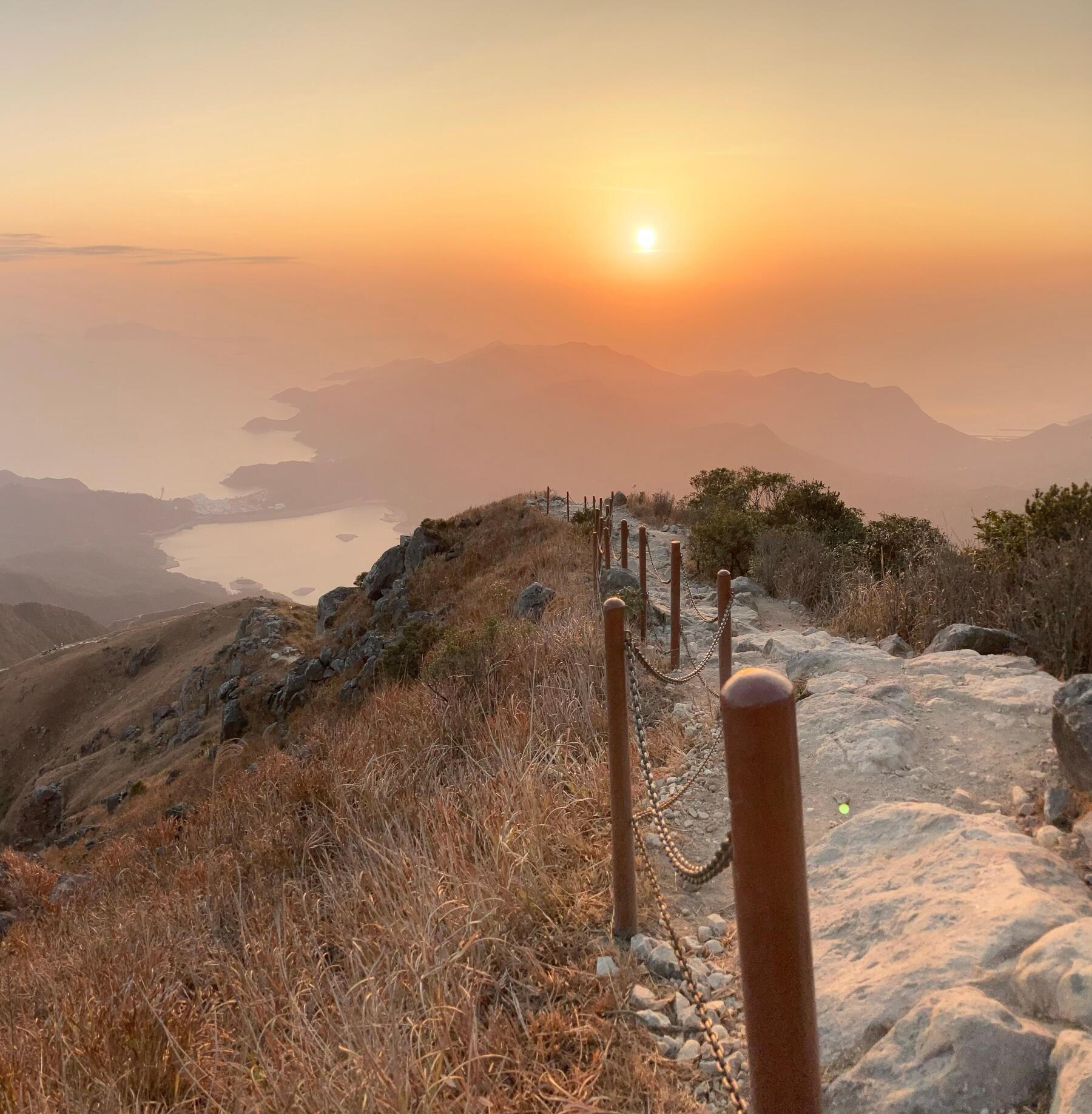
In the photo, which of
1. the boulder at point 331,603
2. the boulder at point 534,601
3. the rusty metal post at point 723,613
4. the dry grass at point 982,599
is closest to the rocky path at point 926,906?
the dry grass at point 982,599

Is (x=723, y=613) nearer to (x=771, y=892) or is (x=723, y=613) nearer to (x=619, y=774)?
(x=619, y=774)

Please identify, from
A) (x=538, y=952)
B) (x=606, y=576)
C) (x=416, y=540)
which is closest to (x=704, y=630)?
(x=606, y=576)

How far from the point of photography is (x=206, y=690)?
42.7m

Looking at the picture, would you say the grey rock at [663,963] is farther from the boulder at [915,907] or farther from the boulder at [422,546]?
the boulder at [422,546]

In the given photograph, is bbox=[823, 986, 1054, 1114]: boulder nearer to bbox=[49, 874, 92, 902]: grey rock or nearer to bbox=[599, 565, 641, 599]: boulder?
bbox=[599, 565, 641, 599]: boulder

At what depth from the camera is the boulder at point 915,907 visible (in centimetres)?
263

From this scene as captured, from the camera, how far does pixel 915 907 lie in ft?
10.0

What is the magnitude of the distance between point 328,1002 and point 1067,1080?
256 centimetres

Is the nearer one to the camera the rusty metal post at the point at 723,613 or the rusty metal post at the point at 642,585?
the rusty metal post at the point at 723,613

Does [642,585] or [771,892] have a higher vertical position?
[642,585]

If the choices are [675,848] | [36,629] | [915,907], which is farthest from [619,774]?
[36,629]

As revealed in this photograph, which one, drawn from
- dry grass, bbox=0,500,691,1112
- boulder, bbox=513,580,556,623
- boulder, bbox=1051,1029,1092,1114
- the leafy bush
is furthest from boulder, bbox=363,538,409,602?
boulder, bbox=1051,1029,1092,1114

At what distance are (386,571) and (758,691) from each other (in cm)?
3163

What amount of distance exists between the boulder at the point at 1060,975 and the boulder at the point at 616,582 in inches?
306
